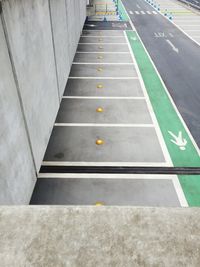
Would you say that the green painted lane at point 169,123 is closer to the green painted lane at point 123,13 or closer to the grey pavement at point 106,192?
the grey pavement at point 106,192

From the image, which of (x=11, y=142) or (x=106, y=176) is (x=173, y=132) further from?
(x=11, y=142)

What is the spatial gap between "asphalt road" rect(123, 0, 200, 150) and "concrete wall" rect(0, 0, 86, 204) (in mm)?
5914

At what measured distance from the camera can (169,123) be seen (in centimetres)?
1021

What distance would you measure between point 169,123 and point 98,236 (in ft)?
28.2

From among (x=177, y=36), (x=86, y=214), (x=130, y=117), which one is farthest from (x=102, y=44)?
(x=86, y=214)

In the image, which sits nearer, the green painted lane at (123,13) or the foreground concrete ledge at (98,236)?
the foreground concrete ledge at (98,236)

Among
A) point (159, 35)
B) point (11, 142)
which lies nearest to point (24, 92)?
point (11, 142)

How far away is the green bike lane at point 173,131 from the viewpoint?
7.38 m

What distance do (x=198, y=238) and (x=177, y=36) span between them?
76.0ft

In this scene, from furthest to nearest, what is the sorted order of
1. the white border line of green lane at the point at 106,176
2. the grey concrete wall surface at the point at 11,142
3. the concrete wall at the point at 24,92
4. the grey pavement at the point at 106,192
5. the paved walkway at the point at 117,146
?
the white border line of green lane at the point at 106,176, the paved walkway at the point at 117,146, the grey pavement at the point at 106,192, the concrete wall at the point at 24,92, the grey concrete wall surface at the point at 11,142

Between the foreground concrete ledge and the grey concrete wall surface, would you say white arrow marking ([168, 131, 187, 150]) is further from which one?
the foreground concrete ledge

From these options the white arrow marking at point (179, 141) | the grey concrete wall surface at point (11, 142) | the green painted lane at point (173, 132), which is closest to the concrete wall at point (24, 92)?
the grey concrete wall surface at point (11, 142)

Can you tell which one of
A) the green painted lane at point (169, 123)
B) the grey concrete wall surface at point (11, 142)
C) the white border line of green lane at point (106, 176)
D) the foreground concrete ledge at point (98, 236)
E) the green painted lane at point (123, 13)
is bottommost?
the green painted lane at point (123, 13)

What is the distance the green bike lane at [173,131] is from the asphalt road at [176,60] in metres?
0.35
